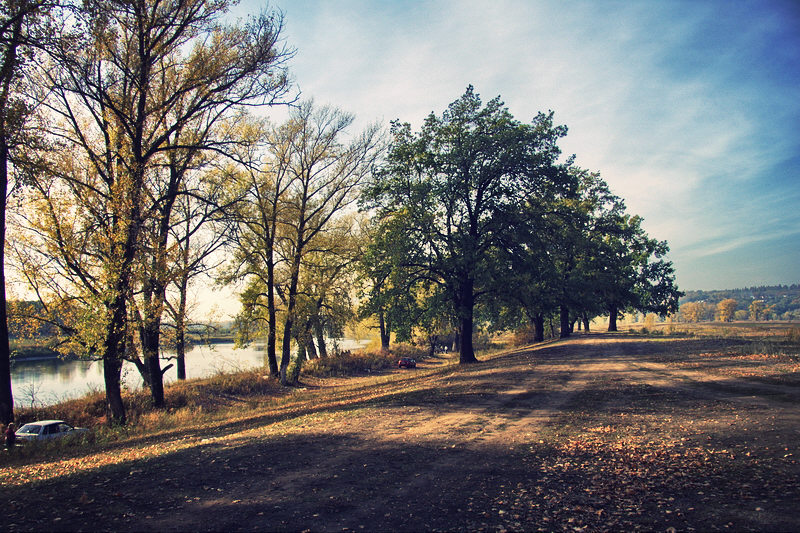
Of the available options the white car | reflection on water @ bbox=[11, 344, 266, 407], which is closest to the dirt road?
the white car

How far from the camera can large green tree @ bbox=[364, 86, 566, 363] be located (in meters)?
23.1

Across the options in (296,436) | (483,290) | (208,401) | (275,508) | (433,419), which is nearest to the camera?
(275,508)

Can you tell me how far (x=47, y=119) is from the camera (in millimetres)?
15391

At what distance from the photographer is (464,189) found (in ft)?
79.9

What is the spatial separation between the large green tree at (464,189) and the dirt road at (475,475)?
13.5 m

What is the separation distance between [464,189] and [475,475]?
65.3 ft

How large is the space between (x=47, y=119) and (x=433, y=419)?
17374 mm

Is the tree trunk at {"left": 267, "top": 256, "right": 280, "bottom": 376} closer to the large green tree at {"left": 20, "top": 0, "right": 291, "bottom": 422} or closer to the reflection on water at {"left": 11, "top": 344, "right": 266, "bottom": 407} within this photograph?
the reflection on water at {"left": 11, "top": 344, "right": 266, "bottom": 407}

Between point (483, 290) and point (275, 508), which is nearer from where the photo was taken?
point (275, 508)

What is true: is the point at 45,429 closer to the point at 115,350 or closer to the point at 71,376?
the point at 115,350

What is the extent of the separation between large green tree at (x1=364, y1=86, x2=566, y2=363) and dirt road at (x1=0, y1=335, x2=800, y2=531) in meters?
13.5

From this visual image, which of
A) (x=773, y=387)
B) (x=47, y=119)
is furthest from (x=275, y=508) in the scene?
(x=47, y=119)

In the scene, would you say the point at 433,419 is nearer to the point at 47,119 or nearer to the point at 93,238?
the point at 93,238

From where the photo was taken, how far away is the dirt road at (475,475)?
478 cm
